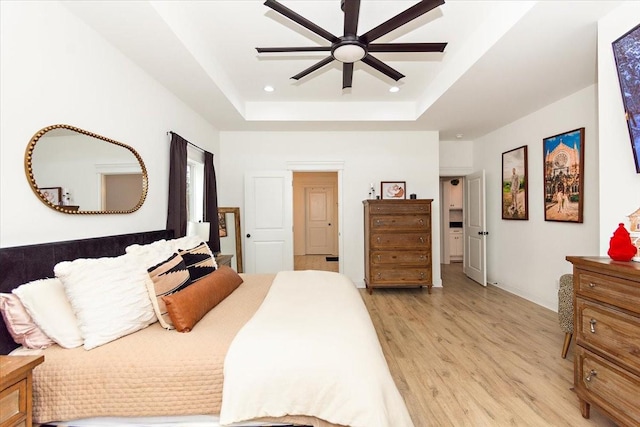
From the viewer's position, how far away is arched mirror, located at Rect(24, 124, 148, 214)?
1669 mm

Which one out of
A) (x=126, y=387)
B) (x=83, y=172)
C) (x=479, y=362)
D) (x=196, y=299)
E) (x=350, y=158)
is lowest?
(x=479, y=362)

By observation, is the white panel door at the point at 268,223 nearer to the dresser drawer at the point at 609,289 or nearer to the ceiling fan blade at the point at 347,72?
the ceiling fan blade at the point at 347,72

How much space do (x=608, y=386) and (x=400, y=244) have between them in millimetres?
2863

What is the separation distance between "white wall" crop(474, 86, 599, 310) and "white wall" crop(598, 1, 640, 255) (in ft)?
5.29

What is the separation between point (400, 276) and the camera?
14.4 ft

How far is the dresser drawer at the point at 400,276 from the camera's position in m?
4.38

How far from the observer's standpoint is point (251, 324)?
153 centimetres

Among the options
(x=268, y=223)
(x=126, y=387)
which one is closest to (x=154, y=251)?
(x=126, y=387)

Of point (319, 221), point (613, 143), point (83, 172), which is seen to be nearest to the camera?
point (613, 143)

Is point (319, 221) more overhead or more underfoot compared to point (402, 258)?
more overhead

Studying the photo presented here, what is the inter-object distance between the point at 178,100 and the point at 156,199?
4.06 ft

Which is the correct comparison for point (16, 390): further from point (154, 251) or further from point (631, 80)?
point (631, 80)

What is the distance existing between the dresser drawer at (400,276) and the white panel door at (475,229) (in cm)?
112

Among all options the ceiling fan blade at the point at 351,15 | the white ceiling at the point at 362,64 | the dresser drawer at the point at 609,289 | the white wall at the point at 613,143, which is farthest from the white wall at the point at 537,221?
the ceiling fan blade at the point at 351,15
